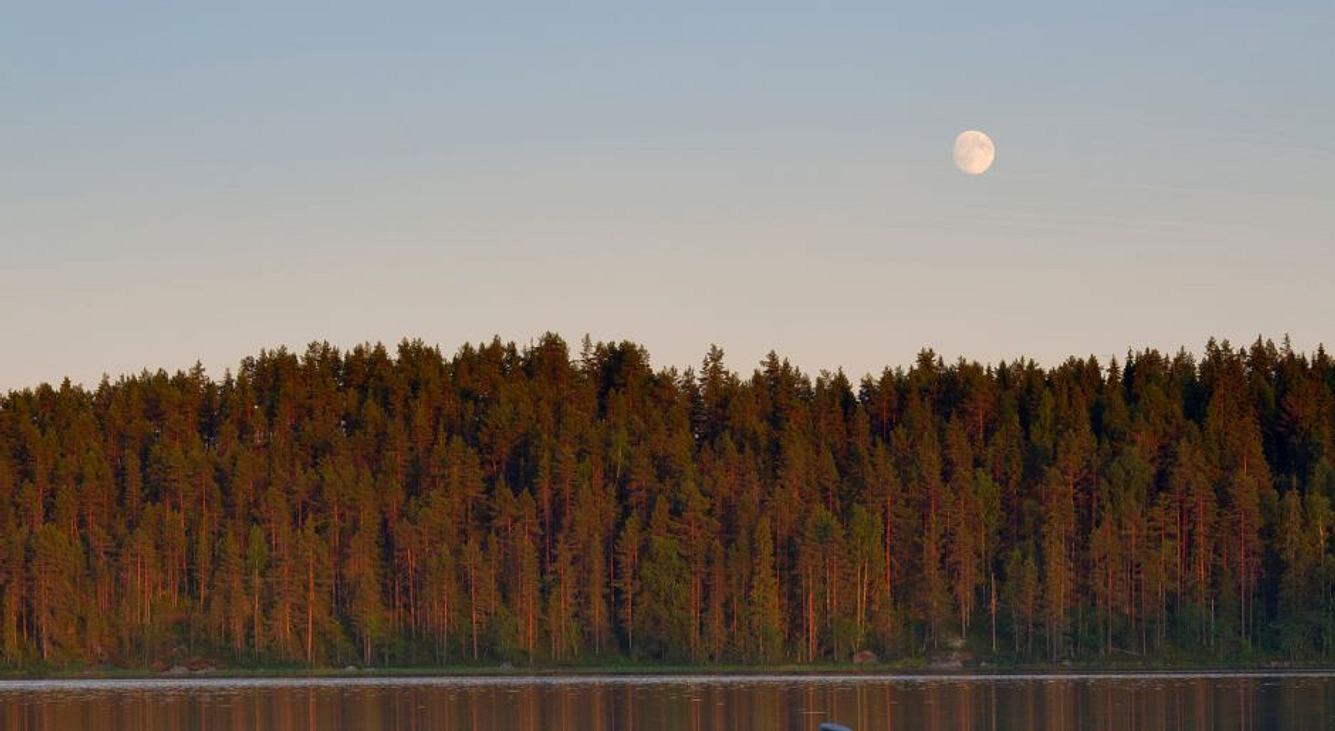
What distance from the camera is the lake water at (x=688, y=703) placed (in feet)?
304

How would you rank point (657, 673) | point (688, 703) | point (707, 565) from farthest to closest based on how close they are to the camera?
point (707, 565) → point (657, 673) → point (688, 703)

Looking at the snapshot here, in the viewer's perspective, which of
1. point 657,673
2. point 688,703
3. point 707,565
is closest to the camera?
point 688,703

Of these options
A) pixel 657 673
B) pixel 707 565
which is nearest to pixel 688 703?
pixel 657 673

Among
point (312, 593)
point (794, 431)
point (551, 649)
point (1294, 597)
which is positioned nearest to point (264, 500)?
point (312, 593)

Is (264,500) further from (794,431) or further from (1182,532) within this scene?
(1182,532)

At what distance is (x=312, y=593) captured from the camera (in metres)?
170

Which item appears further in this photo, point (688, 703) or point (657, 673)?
point (657, 673)

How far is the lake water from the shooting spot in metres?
92.8

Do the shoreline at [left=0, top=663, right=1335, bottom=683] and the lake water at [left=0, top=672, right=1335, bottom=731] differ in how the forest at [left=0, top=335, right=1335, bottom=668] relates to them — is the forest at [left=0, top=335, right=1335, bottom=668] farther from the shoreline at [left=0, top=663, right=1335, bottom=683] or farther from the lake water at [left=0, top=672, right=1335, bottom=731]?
the lake water at [left=0, top=672, right=1335, bottom=731]

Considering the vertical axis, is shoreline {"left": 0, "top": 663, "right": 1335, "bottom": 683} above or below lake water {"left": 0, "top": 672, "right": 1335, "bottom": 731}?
below

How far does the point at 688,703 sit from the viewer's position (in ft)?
363

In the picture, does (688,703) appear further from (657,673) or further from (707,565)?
(707,565)

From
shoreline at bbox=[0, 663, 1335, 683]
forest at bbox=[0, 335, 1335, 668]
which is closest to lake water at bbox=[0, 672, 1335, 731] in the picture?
shoreline at bbox=[0, 663, 1335, 683]

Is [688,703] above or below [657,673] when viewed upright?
above
